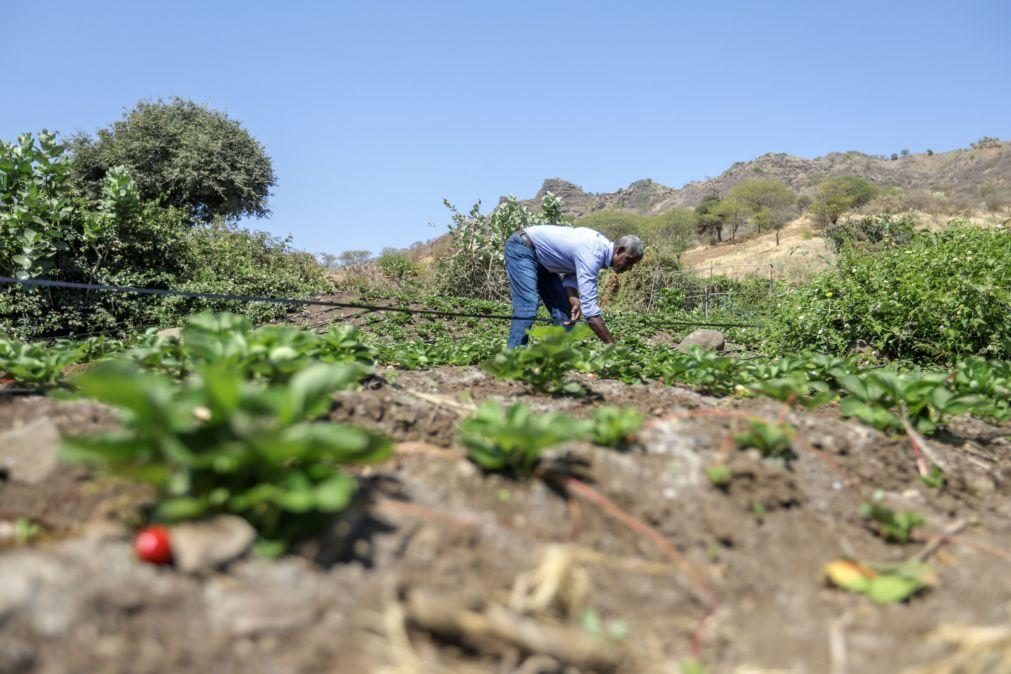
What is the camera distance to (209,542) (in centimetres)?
136

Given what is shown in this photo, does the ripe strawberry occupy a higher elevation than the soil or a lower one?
higher

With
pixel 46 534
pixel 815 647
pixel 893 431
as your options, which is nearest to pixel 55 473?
pixel 46 534

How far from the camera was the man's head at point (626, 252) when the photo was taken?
5480 mm

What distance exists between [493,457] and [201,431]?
0.80m

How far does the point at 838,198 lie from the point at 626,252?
49.9 m

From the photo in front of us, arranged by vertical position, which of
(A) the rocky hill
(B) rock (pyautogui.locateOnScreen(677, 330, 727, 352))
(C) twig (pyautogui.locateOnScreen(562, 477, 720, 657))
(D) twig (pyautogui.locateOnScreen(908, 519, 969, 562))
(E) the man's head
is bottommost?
(B) rock (pyautogui.locateOnScreen(677, 330, 727, 352))

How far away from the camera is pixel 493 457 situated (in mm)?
1921

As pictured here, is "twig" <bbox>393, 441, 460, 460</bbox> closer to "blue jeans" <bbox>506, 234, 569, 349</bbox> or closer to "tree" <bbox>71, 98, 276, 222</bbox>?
"blue jeans" <bbox>506, 234, 569, 349</bbox>

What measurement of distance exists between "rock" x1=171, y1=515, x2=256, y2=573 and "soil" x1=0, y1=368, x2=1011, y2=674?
0.04m

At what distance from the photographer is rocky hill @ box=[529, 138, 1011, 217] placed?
6744 cm

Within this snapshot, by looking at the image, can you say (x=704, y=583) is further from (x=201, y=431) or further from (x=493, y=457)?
(x=201, y=431)

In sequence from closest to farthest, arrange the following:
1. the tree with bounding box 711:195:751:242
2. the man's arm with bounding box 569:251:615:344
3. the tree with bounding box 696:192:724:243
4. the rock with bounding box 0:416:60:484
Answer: the rock with bounding box 0:416:60:484 < the man's arm with bounding box 569:251:615:344 < the tree with bounding box 711:195:751:242 < the tree with bounding box 696:192:724:243

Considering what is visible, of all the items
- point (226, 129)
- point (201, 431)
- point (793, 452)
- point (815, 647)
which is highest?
point (226, 129)

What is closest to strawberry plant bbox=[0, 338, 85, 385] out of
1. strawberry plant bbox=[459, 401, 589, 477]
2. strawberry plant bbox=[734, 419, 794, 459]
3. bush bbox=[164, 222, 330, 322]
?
strawberry plant bbox=[459, 401, 589, 477]
